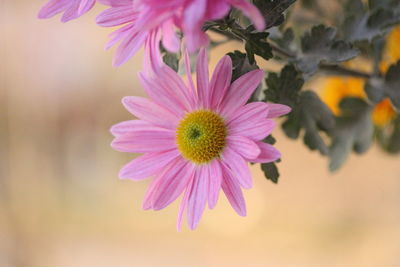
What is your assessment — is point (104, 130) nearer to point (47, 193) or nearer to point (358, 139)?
point (47, 193)

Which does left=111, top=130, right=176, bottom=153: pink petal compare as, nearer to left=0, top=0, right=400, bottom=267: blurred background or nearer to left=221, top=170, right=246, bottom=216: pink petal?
left=221, top=170, right=246, bottom=216: pink petal

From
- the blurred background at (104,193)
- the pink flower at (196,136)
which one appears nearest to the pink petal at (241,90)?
the pink flower at (196,136)

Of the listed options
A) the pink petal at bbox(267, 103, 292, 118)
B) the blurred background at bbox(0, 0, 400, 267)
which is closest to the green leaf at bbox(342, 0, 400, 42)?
the pink petal at bbox(267, 103, 292, 118)

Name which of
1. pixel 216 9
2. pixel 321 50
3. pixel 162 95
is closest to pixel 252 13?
pixel 216 9

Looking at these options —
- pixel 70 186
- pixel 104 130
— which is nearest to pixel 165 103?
pixel 104 130

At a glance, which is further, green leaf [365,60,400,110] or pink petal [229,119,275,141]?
green leaf [365,60,400,110]

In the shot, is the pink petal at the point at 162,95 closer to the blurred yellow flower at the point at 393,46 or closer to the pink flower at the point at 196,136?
the pink flower at the point at 196,136
